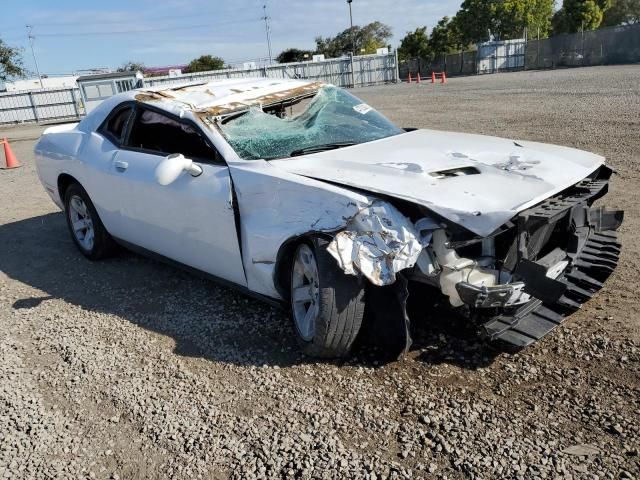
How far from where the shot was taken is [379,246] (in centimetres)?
292

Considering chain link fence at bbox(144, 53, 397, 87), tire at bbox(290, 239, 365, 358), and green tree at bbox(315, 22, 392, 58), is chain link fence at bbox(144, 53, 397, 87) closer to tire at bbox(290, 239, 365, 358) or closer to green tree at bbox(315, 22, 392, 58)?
tire at bbox(290, 239, 365, 358)

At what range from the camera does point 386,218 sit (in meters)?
2.94

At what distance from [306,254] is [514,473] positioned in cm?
157

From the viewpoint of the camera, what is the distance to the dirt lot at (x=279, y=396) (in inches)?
101

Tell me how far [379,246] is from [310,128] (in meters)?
1.61

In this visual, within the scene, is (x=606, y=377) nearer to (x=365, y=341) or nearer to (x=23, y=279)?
(x=365, y=341)

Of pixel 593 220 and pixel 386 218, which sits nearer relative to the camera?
pixel 386 218

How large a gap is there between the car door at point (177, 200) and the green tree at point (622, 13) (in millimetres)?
76658

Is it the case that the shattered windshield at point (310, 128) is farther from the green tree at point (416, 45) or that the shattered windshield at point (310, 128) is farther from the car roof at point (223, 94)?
the green tree at point (416, 45)

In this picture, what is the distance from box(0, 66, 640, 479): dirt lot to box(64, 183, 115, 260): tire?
696 mm

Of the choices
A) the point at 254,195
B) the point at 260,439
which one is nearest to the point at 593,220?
the point at 254,195

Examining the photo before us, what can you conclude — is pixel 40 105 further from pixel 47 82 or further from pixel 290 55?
pixel 290 55

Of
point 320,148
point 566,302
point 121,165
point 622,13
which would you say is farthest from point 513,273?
point 622,13

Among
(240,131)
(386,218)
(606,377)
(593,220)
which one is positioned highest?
(240,131)
